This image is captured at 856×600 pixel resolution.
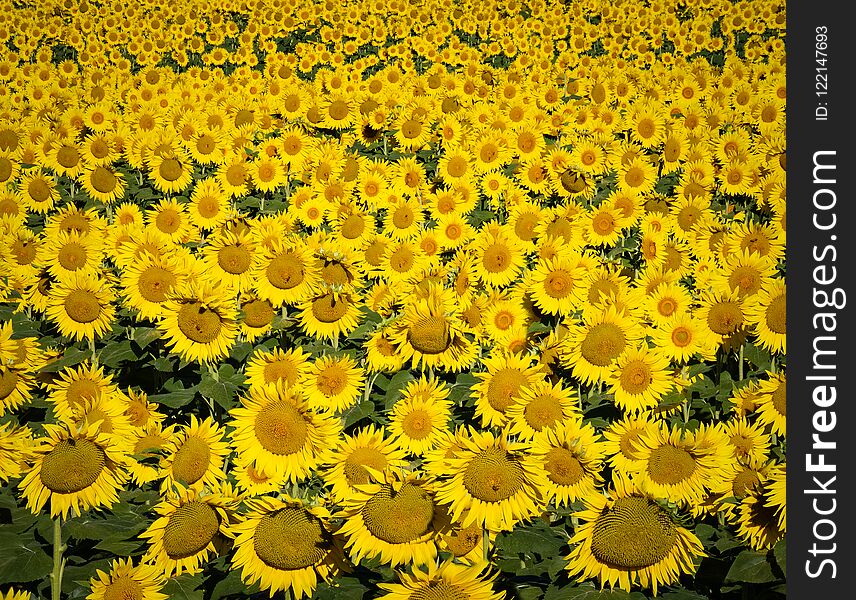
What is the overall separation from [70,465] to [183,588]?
423 millimetres

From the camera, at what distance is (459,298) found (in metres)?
3.03

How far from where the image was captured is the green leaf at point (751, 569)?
134 cm

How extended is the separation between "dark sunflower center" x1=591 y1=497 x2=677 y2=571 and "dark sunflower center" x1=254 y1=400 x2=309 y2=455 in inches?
32.1

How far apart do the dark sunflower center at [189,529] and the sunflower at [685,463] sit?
1.04 m

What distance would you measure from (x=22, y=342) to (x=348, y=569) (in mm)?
1637

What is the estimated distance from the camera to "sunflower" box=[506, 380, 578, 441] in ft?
7.01

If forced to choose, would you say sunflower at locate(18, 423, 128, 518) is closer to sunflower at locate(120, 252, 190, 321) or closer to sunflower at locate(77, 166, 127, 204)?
sunflower at locate(120, 252, 190, 321)

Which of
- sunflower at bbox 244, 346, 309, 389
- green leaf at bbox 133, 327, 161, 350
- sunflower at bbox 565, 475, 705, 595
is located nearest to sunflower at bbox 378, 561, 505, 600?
sunflower at bbox 565, 475, 705, 595

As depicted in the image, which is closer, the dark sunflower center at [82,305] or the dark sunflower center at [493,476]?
the dark sunflower center at [493,476]

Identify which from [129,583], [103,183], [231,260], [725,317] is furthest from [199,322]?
[103,183]

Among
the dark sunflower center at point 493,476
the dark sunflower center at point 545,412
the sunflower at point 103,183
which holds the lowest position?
the dark sunflower center at point 493,476

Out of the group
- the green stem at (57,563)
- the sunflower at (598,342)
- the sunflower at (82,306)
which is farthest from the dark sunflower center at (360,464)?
the sunflower at (82,306)

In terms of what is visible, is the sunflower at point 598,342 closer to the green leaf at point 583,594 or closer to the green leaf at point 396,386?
the green leaf at point 396,386
